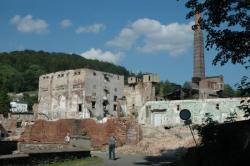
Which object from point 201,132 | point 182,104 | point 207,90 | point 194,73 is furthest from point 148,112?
point 201,132

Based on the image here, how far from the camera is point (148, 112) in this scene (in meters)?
63.0

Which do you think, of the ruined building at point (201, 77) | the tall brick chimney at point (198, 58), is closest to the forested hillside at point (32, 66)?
the tall brick chimney at point (198, 58)

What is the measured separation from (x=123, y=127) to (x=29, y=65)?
134 meters

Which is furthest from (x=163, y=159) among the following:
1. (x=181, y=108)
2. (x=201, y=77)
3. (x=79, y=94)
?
(x=201, y=77)

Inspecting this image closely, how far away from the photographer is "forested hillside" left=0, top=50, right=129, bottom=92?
161m

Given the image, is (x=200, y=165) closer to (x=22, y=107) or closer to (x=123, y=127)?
(x=123, y=127)

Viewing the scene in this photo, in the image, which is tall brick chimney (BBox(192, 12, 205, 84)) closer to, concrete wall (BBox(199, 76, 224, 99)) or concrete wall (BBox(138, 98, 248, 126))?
concrete wall (BBox(199, 76, 224, 99))

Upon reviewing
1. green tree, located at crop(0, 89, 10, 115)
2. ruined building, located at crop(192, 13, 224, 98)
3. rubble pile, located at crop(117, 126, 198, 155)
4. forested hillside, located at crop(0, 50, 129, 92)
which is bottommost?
rubble pile, located at crop(117, 126, 198, 155)

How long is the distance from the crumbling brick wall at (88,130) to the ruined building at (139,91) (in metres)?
38.4

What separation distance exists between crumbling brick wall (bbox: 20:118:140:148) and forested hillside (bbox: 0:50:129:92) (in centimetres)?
10429

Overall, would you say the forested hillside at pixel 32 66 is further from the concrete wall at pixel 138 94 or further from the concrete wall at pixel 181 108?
the concrete wall at pixel 181 108

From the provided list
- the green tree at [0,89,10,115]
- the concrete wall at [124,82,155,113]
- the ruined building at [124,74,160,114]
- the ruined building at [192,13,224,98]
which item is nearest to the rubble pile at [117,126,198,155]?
the ruined building at [192,13,224,98]

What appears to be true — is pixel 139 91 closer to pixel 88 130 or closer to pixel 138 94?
pixel 138 94

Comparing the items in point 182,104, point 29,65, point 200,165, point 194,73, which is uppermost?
point 29,65
